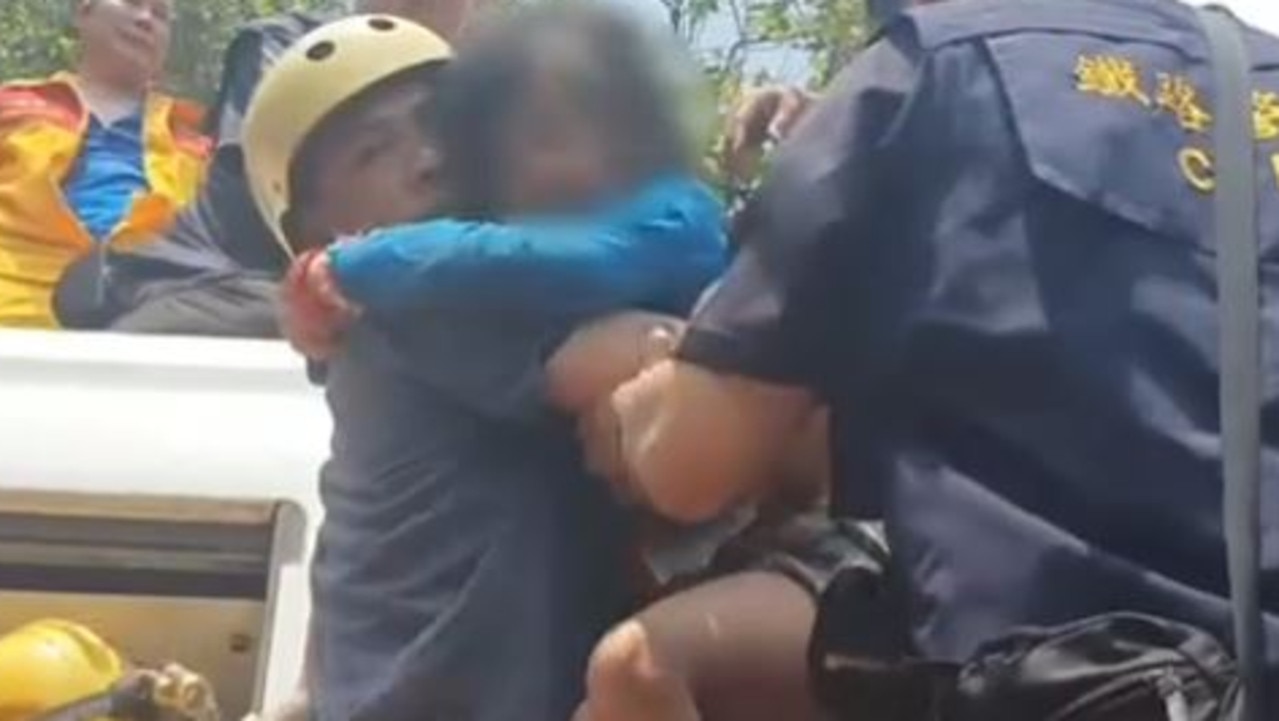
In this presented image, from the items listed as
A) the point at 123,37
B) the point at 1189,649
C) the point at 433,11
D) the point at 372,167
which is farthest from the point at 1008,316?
the point at 123,37

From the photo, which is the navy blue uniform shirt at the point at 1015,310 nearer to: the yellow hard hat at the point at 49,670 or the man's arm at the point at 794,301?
the man's arm at the point at 794,301

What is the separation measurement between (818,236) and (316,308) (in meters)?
0.85

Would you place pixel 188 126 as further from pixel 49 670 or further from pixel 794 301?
pixel 794 301

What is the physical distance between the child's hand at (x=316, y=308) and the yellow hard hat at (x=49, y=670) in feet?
1.46

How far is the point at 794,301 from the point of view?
219 cm

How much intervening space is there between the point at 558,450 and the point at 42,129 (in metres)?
2.75

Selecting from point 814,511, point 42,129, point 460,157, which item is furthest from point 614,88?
point 42,129

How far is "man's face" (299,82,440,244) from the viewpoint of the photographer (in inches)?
119

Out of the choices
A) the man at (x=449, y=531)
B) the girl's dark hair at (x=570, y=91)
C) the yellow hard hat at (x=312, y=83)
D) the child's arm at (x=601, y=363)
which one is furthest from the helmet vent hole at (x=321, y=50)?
the child's arm at (x=601, y=363)

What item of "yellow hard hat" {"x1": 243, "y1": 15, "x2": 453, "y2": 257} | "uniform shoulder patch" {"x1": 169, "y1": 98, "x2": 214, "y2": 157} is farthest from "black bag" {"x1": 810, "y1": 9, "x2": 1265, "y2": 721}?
"uniform shoulder patch" {"x1": 169, "y1": 98, "x2": 214, "y2": 157}

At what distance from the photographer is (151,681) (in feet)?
10.3

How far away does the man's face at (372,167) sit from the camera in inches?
119

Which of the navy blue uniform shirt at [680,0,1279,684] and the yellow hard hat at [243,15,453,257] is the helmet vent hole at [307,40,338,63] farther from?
the navy blue uniform shirt at [680,0,1279,684]

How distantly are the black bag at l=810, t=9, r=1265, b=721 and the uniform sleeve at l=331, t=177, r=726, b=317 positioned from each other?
2.00ft
